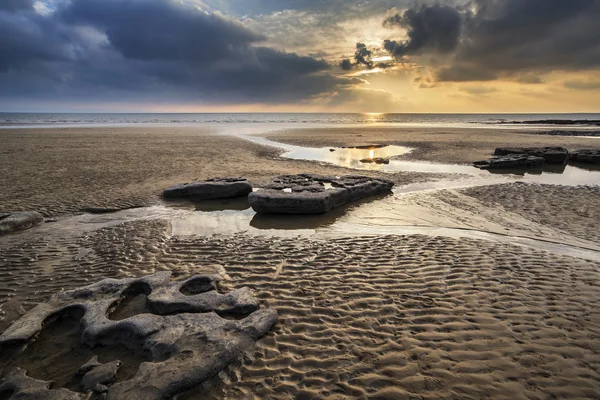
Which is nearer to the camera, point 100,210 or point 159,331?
point 159,331

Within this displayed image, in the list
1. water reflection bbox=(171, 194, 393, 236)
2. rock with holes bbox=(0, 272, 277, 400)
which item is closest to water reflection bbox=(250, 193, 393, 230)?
water reflection bbox=(171, 194, 393, 236)

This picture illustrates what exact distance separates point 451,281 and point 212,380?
13.4ft

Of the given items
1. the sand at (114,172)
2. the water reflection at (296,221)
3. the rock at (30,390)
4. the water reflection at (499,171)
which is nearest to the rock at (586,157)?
the water reflection at (499,171)

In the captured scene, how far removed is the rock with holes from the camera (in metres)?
3.33

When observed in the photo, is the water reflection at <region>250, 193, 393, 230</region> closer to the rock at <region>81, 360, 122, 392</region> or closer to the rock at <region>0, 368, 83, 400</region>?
the rock at <region>81, 360, 122, 392</region>

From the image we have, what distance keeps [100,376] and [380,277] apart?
4215 millimetres

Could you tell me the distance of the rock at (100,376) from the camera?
3.38 meters

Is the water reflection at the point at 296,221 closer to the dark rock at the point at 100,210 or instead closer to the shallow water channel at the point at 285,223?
the shallow water channel at the point at 285,223

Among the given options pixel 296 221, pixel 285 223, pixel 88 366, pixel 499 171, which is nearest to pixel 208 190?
pixel 285 223

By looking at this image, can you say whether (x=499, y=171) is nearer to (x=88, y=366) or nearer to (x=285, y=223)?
(x=285, y=223)

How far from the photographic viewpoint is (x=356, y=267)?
242 inches

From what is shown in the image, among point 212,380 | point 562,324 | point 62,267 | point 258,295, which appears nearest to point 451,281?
point 562,324

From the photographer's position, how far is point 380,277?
5.74 metres

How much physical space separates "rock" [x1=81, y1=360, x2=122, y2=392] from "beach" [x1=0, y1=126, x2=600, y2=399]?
1.17ft
